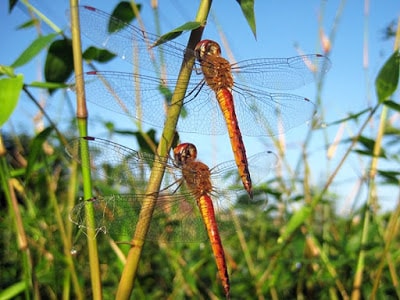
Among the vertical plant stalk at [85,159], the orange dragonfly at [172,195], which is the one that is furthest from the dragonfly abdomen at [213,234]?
the vertical plant stalk at [85,159]

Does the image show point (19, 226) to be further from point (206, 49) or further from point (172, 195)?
point (206, 49)

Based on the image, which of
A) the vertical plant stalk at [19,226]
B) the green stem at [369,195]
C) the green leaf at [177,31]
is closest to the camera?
the green leaf at [177,31]

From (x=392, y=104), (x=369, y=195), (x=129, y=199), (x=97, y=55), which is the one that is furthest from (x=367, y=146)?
(x=129, y=199)

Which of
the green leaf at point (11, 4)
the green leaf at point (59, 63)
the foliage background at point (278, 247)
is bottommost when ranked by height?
the foliage background at point (278, 247)

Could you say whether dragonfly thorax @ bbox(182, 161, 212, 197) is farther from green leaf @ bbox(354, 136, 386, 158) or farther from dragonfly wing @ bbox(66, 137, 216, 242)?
green leaf @ bbox(354, 136, 386, 158)

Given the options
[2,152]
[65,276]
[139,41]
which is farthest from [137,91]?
[65,276]

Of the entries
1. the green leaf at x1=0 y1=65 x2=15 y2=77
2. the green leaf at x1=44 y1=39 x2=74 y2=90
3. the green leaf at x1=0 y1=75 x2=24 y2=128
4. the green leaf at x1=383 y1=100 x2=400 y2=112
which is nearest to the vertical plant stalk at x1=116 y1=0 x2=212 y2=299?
the green leaf at x1=0 y1=75 x2=24 y2=128

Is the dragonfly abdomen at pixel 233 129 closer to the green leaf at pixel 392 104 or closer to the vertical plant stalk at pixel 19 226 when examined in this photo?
the vertical plant stalk at pixel 19 226
